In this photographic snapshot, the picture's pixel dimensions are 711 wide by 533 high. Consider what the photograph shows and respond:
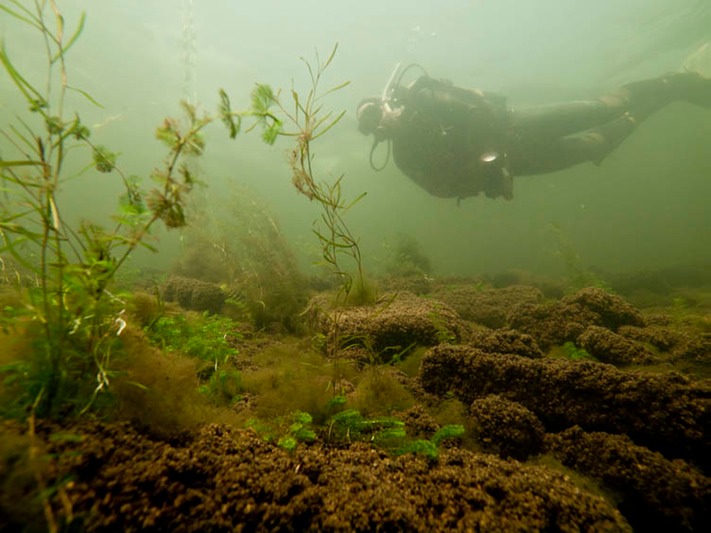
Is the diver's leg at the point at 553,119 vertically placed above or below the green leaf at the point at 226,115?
above

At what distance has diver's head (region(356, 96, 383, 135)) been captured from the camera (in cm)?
1158

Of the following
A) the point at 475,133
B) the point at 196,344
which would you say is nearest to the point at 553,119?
the point at 475,133

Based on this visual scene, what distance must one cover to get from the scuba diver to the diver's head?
1 centimetres

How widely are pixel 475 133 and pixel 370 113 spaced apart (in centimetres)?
409

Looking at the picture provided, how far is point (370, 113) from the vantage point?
1162 cm

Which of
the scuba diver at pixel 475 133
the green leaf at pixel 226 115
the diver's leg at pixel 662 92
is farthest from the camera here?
the diver's leg at pixel 662 92

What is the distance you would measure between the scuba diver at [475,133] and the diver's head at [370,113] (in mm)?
14

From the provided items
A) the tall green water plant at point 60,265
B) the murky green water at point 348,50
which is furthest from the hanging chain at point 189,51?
the tall green water plant at point 60,265

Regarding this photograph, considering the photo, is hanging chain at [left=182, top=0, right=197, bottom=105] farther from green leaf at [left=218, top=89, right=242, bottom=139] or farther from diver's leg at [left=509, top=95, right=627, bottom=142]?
green leaf at [left=218, top=89, right=242, bottom=139]

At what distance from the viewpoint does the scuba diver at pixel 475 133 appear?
1101 centimetres

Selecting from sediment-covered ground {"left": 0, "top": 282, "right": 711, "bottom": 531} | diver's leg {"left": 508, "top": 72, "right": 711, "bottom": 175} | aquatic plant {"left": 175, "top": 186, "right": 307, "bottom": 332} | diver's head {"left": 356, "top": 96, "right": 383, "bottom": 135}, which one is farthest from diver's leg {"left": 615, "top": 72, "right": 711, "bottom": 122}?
aquatic plant {"left": 175, "top": 186, "right": 307, "bottom": 332}

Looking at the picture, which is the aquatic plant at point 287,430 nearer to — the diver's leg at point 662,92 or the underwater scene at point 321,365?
the underwater scene at point 321,365

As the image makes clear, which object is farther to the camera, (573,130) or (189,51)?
(189,51)

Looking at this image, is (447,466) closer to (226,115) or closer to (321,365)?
(321,365)
